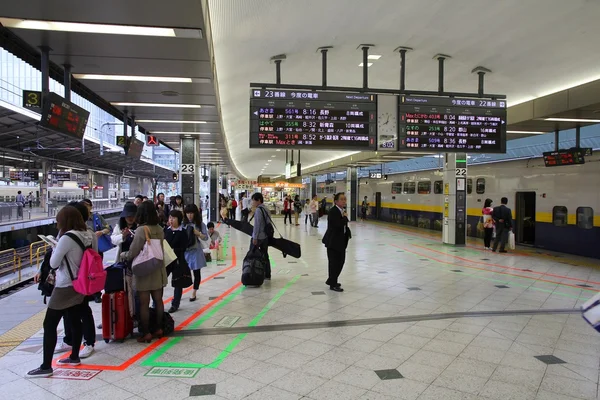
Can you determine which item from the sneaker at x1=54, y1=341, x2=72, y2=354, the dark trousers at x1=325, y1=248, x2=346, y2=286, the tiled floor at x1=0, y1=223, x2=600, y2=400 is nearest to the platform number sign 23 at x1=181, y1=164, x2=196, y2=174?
the tiled floor at x1=0, y1=223, x2=600, y2=400

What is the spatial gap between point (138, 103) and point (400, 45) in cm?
543

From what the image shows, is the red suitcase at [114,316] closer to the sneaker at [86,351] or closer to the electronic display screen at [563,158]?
the sneaker at [86,351]

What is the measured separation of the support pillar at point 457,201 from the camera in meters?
13.2

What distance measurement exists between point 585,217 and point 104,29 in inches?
478

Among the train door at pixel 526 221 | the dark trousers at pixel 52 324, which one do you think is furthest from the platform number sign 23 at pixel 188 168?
the train door at pixel 526 221

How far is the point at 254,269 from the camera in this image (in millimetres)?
7066

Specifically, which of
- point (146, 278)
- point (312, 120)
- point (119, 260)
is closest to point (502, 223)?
point (312, 120)

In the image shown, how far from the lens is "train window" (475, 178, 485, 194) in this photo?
579 inches

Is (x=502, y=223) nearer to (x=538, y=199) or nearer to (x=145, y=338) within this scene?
(x=538, y=199)

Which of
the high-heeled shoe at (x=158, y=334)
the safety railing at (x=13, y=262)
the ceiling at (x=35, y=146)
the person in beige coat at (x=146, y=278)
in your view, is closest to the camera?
the person in beige coat at (x=146, y=278)

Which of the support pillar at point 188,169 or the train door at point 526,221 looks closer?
the support pillar at point 188,169

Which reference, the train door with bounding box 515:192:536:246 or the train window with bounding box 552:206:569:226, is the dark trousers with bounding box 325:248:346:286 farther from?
the train door with bounding box 515:192:536:246

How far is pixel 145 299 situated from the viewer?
4414 mm

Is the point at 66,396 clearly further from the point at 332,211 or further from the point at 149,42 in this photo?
the point at 332,211
